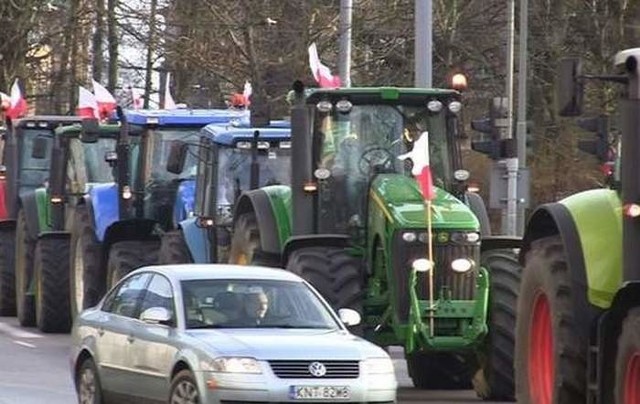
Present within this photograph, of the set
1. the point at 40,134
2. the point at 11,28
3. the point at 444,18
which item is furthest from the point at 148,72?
the point at 40,134

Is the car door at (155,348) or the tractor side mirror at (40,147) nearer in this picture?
the car door at (155,348)

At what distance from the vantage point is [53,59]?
5478 cm

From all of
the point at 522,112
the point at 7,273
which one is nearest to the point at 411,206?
the point at 7,273

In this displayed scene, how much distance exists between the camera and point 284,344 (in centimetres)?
1343

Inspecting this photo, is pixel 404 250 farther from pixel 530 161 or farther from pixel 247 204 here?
pixel 530 161

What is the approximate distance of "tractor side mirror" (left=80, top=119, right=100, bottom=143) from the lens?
24.5 m

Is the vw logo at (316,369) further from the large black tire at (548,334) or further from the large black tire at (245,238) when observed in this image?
the large black tire at (245,238)

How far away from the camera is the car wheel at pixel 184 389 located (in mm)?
13305

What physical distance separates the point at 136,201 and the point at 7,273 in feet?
17.5

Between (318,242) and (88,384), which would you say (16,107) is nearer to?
(318,242)

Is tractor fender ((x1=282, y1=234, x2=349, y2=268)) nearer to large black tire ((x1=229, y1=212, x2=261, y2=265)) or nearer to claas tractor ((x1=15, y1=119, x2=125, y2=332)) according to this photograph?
large black tire ((x1=229, y1=212, x2=261, y2=265))

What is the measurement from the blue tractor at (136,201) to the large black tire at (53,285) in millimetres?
733

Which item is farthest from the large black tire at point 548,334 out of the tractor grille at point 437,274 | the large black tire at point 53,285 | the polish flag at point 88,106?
the polish flag at point 88,106

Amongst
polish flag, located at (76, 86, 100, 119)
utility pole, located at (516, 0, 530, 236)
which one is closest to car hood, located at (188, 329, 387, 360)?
polish flag, located at (76, 86, 100, 119)
